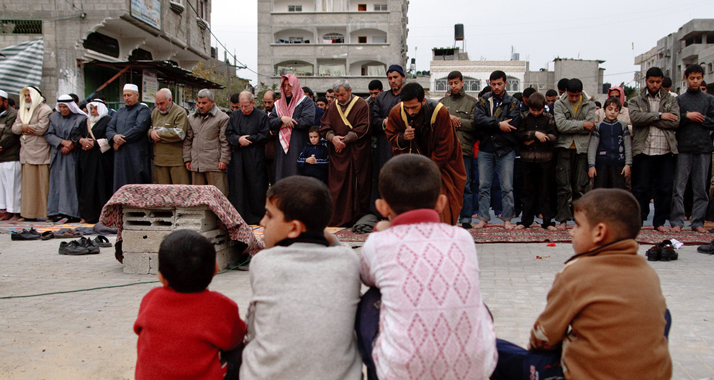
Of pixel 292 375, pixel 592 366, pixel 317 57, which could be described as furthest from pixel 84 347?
pixel 317 57

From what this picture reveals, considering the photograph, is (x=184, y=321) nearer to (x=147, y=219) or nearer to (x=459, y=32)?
(x=147, y=219)

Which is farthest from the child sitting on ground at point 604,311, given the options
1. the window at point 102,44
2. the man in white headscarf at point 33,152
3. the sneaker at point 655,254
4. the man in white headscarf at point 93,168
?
the window at point 102,44

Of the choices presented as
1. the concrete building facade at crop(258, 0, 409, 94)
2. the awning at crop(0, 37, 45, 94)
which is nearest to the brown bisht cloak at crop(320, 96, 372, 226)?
the awning at crop(0, 37, 45, 94)

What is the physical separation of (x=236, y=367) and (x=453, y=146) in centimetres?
345

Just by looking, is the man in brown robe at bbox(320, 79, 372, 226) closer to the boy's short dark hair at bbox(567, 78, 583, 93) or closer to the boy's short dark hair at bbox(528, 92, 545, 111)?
the boy's short dark hair at bbox(528, 92, 545, 111)

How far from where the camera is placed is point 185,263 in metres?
2.25

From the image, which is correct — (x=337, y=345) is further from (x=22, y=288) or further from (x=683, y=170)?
(x=683, y=170)

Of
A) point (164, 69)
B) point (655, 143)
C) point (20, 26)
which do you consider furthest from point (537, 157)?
point (20, 26)

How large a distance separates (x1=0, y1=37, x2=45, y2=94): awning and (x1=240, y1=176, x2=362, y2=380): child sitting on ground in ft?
51.2

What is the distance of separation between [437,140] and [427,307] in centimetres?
350

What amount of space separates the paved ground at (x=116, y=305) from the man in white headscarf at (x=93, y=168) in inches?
97.7

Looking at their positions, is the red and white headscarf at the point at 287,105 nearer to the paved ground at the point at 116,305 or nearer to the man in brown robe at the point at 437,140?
the paved ground at the point at 116,305

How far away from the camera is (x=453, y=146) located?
5.31m

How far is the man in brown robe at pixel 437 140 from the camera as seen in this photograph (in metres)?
5.21
